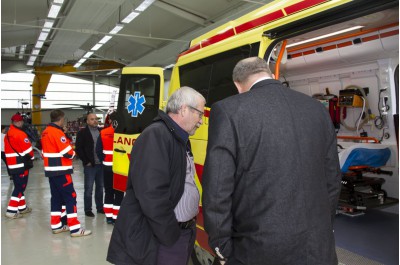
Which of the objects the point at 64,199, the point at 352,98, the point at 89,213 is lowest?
the point at 89,213

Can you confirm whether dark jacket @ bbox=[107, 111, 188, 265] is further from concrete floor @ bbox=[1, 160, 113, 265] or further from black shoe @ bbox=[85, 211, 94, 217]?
black shoe @ bbox=[85, 211, 94, 217]

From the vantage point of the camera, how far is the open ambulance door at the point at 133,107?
3.96 meters

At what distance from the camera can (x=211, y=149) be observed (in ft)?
5.23

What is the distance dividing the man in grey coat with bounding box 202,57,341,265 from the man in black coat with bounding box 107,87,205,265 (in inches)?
14.3

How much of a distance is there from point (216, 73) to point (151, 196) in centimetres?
152

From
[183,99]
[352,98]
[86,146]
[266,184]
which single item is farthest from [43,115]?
[266,184]

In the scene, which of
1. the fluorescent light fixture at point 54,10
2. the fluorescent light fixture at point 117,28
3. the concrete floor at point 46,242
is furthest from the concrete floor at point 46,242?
the fluorescent light fixture at point 117,28

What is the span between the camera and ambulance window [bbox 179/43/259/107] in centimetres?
278

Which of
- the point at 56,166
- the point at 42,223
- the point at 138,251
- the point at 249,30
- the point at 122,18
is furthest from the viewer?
the point at 122,18

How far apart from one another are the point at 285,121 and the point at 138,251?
1.05 m

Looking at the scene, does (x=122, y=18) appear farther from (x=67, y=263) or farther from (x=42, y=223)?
(x=67, y=263)

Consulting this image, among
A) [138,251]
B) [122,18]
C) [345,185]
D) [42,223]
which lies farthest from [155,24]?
[138,251]

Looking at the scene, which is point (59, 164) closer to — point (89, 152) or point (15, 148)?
point (89, 152)

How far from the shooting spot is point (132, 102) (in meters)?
4.12
